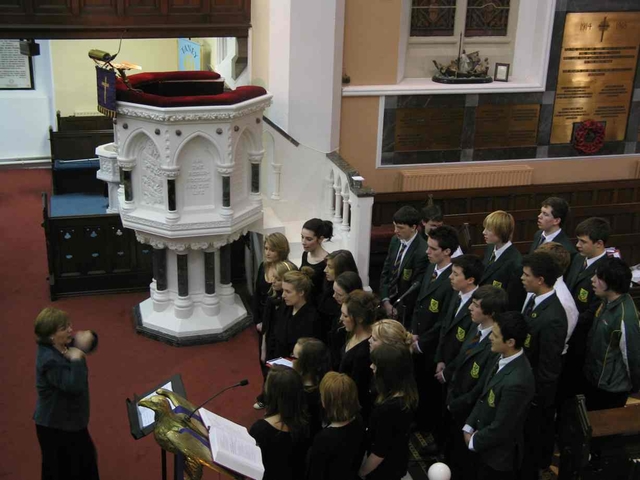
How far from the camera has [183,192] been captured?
5754mm

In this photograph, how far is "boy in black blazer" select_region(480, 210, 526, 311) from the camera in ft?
15.6

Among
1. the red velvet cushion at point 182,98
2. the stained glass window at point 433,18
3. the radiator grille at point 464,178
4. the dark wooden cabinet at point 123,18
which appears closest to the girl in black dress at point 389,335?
the red velvet cushion at point 182,98

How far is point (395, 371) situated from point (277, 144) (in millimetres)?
3560

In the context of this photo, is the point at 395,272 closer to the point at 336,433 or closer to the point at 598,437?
the point at 598,437

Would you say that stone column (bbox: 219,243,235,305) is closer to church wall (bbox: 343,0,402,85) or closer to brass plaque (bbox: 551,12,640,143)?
church wall (bbox: 343,0,402,85)

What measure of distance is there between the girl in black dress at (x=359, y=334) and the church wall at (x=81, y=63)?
25.9 feet

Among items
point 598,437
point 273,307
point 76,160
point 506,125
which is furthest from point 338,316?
point 76,160

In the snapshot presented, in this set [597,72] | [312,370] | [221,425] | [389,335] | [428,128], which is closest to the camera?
[221,425]

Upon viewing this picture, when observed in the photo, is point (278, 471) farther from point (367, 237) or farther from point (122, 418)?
point (367, 237)

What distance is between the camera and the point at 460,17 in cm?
776

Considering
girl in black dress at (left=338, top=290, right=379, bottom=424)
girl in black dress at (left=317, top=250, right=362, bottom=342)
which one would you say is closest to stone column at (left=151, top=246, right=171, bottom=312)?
girl in black dress at (left=317, top=250, right=362, bottom=342)

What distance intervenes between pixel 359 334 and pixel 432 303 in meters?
0.73

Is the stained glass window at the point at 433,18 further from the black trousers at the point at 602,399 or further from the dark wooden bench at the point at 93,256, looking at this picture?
the black trousers at the point at 602,399

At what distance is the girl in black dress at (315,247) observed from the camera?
4.94 meters
